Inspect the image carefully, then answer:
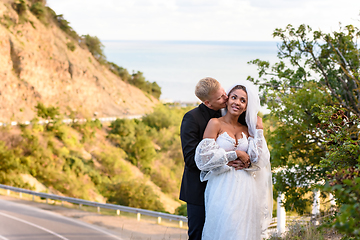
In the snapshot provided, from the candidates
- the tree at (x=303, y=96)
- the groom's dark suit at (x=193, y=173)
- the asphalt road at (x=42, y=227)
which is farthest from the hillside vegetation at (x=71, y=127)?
the groom's dark suit at (x=193, y=173)

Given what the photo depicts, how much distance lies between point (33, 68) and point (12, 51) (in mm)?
2451

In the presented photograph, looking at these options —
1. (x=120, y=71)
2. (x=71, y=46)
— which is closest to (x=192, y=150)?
(x=71, y=46)

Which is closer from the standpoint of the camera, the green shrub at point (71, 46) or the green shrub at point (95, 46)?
the green shrub at point (71, 46)

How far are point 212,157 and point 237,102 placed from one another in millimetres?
506

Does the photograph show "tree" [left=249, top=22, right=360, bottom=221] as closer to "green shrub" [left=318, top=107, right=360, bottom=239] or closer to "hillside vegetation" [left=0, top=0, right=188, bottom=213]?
"green shrub" [left=318, top=107, right=360, bottom=239]

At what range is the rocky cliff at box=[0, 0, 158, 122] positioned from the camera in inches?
1357

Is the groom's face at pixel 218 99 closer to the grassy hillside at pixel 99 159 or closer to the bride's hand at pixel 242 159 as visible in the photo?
the bride's hand at pixel 242 159

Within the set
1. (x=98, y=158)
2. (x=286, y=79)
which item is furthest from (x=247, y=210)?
(x=98, y=158)

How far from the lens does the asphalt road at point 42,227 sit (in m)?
8.99

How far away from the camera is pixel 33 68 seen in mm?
37406

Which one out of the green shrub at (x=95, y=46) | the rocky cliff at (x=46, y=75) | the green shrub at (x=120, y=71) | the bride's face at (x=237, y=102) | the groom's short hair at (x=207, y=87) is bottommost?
the bride's face at (x=237, y=102)

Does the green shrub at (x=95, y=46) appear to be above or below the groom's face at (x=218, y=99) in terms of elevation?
above

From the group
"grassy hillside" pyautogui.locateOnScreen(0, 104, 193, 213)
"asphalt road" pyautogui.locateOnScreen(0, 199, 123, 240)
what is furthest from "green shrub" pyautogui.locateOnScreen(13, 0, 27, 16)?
"asphalt road" pyautogui.locateOnScreen(0, 199, 123, 240)

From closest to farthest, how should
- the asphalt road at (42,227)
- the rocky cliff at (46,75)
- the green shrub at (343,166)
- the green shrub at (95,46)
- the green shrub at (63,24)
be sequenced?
the green shrub at (343,166) < the asphalt road at (42,227) < the rocky cliff at (46,75) < the green shrub at (63,24) < the green shrub at (95,46)
